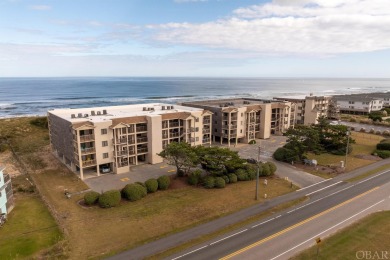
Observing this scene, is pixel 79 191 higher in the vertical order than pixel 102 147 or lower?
lower

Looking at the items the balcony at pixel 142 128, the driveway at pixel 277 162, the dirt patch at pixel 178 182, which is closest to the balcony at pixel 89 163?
the balcony at pixel 142 128

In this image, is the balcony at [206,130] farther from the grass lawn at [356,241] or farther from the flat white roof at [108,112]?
the grass lawn at [356,241]

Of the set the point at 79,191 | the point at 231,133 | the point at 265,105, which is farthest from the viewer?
the point at 265,105

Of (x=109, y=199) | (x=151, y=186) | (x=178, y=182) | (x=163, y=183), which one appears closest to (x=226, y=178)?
(x=178, y=182)

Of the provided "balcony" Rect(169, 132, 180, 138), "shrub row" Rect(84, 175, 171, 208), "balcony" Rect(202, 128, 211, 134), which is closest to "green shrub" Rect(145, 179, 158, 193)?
"shrub row" Rect(84, 175, 171, 208)

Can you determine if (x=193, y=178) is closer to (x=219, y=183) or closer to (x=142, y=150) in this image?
(x=219, y=183)

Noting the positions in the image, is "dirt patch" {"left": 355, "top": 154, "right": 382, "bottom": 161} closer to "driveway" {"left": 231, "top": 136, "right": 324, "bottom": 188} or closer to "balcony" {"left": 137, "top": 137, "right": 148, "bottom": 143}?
"driveway" {"left": 231, "top": 136, "right": 324, "bottom": 188}

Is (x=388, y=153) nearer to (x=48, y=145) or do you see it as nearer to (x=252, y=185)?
(x=252, y=185)

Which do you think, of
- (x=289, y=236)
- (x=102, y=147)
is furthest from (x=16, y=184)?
(x=289, y=236)
